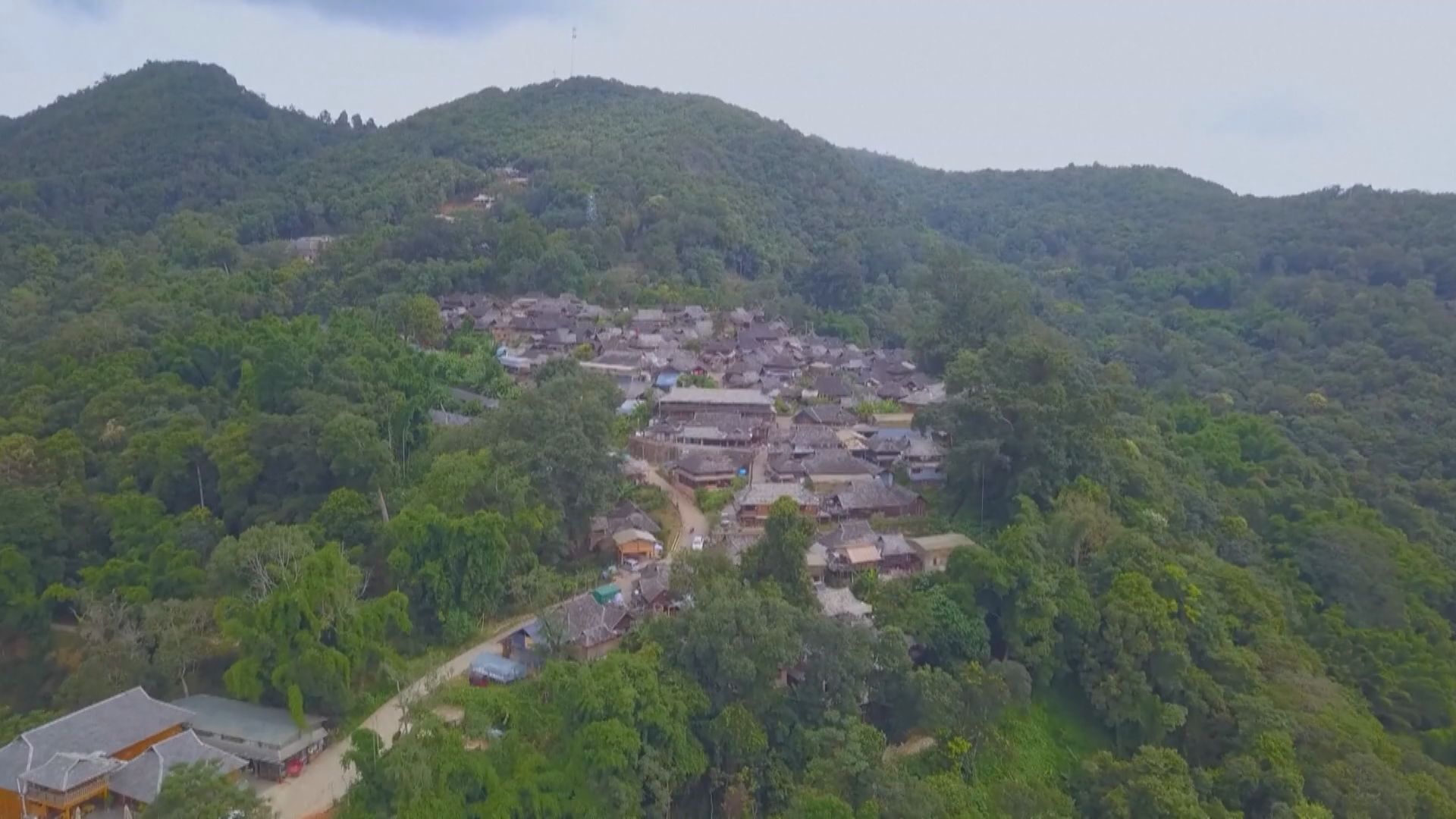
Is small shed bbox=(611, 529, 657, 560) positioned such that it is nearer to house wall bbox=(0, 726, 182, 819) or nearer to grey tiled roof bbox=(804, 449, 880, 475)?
grey tiled roof bbox=(804, 449, 880, 475)

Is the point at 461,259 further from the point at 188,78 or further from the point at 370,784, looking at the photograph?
the point at 188,78

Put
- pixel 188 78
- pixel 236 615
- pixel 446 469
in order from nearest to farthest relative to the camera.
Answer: pixel 236 615 < pixel 446 469 < pixel 188 78

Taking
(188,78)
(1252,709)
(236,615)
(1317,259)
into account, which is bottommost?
(1252,709)

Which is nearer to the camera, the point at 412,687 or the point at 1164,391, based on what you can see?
the point at 412,687

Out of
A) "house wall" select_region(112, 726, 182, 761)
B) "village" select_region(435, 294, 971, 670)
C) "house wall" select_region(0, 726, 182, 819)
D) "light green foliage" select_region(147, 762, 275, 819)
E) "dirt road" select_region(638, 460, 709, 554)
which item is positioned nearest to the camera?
"light green foliage" select_region(147, 762, 275, 819)

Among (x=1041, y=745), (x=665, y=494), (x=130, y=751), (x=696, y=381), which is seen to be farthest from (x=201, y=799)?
(x=696, y=381)

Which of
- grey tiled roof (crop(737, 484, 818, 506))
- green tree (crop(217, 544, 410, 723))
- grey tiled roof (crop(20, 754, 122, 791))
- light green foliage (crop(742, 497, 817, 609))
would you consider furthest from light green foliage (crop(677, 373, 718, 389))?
grey tiled roof (crop(20, 754, 122, 791))

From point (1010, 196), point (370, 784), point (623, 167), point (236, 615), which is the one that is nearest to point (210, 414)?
point (236, 615)
